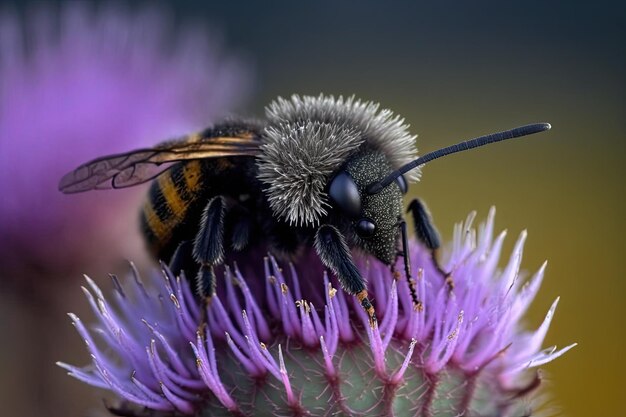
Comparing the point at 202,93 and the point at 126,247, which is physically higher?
the point at 202,93

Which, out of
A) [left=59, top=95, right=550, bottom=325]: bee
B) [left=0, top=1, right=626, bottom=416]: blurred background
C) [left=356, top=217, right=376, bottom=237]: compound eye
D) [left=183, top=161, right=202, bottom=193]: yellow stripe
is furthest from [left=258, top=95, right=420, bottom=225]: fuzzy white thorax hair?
[left=0, top=1, right=626, bottom=416]: blurred background

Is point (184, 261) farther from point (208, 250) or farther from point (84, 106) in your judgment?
point (84, 106)

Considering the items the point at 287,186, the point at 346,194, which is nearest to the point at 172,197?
the point at 287,186

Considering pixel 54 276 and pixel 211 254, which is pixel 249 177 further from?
pixel 54 276

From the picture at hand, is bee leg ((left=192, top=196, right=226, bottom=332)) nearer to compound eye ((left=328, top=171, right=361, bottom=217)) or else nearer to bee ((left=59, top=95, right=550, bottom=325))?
bee ((left=59, top=95, right=550, bottom=325))

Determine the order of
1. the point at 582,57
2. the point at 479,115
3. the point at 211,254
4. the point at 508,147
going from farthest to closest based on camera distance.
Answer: the point at 582,57, the point at 479,115, the point at 508,147, the point at 211,254

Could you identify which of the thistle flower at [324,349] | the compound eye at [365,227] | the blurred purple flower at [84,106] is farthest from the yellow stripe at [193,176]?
the blurred purple flower at [84,106]

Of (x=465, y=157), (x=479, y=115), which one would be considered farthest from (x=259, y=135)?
(x=479, y=115)
